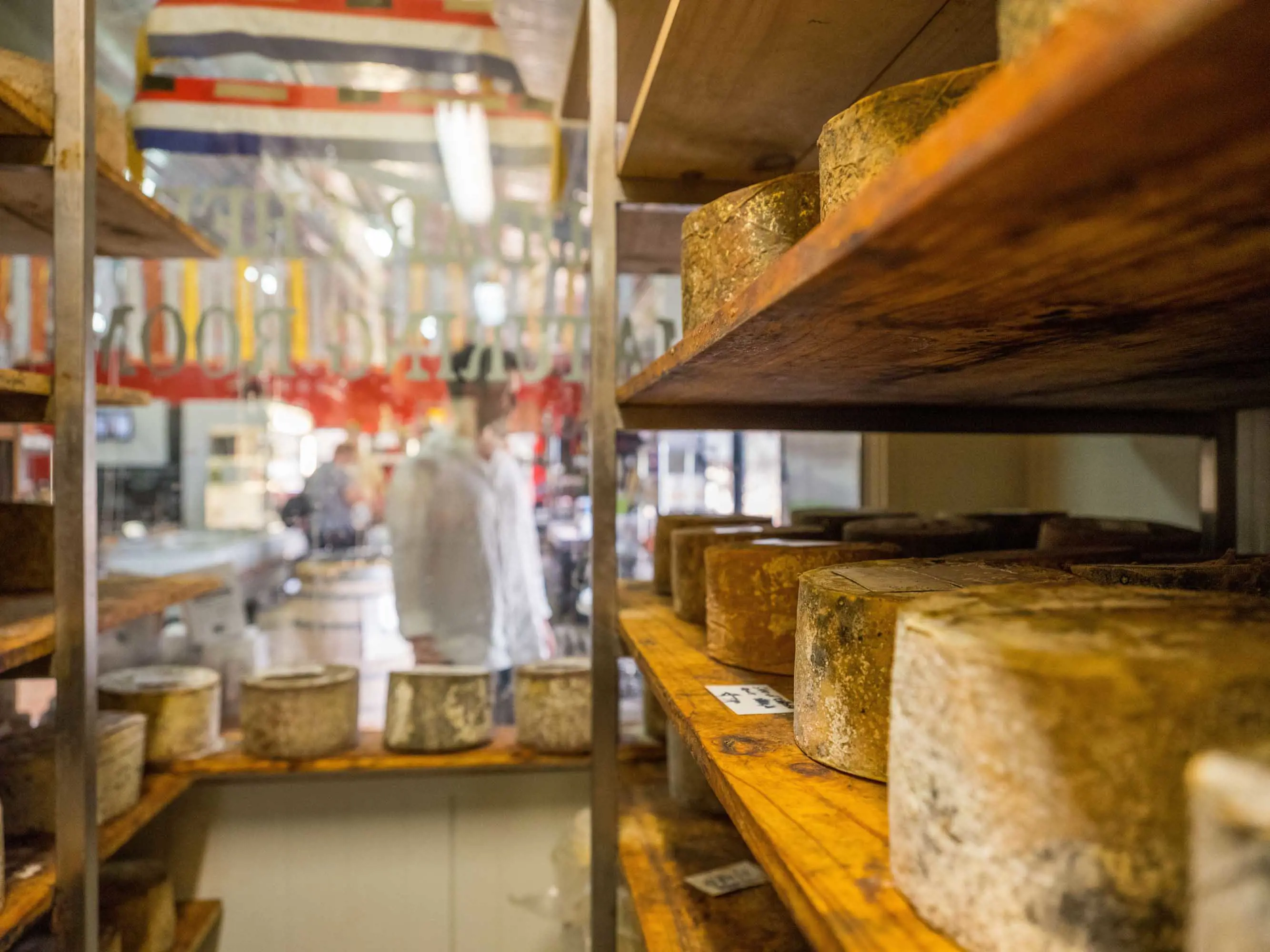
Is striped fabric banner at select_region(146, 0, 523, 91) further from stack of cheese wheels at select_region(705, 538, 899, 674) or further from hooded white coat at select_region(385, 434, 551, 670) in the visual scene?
stack of cheese wheels at select_region(705, 538, 899, 674)

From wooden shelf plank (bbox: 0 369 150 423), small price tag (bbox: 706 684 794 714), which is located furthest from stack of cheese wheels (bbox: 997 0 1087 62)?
wooden shelf plank (bbox: 0 369 150 423)

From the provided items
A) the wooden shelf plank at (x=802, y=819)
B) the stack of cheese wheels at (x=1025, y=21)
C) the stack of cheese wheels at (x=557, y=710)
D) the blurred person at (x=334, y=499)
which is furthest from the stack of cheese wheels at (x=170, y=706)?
the stack of cheese wheels at (x=1025, y=21)

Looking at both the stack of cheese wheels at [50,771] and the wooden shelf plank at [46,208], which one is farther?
the stack of cheese wheels at [50,771]

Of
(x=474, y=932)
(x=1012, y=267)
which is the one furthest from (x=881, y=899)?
(x=474, y=932)

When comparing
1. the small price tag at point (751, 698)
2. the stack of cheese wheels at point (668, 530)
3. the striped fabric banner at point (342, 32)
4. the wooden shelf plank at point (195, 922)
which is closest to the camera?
the small price tag at point (751, 698)

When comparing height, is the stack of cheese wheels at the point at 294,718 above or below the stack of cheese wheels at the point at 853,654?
below

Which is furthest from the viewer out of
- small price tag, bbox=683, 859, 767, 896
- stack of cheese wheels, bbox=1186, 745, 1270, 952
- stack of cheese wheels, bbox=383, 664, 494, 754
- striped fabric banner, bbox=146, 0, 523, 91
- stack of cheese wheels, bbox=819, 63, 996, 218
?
striped fabric banner, bbox=146, 0, 523, 91

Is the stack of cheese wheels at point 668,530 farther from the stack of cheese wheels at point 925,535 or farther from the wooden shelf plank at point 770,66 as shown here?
the wooden shelf plank at point 770,66

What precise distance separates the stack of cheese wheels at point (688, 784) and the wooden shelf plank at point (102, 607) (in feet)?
3.80

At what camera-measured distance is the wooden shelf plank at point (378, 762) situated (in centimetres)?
211

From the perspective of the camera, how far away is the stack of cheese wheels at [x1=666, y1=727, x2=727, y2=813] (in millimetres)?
1707

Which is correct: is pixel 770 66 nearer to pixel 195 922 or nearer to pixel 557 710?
pixel 557 710

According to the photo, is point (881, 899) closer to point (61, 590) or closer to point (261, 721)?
point (61, 590)

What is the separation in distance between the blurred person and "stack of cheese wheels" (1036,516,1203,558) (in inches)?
83.9
